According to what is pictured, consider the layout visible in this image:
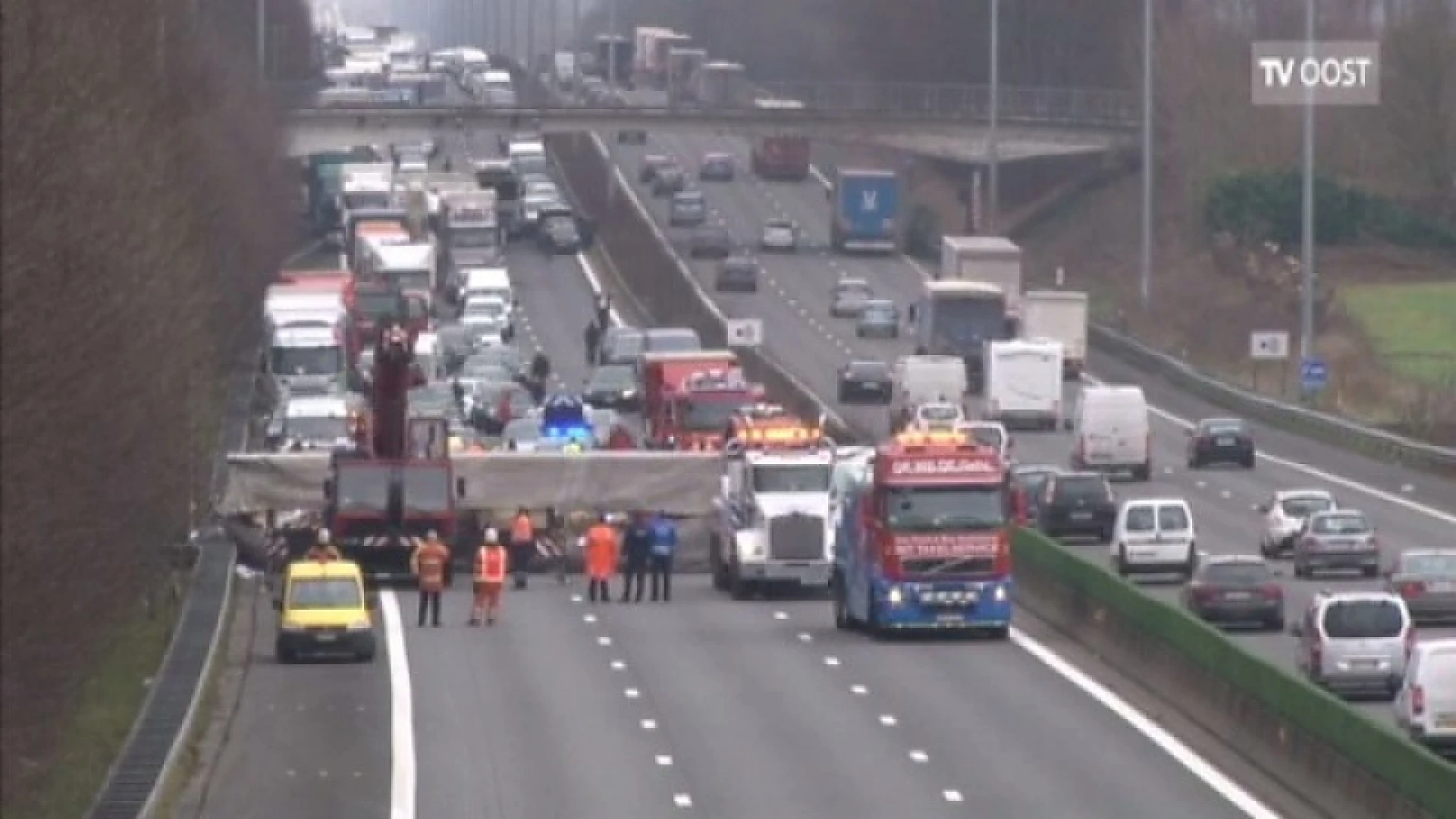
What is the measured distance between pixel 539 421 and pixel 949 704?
39.6 m

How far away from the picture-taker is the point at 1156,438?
102 metres

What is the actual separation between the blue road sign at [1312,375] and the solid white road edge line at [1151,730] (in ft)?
136

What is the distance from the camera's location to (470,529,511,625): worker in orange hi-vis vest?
61750mm

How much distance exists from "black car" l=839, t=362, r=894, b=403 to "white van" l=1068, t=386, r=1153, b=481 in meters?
18.1

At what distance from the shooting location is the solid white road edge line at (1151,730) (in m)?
45.1

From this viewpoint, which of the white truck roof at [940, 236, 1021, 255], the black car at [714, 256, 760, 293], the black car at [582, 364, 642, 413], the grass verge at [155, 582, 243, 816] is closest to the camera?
the grass verge at [155, 582, 243, 816]

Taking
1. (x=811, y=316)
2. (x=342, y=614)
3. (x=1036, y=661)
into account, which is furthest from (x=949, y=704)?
(x=811, y=316)

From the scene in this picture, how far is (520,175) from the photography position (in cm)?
17012

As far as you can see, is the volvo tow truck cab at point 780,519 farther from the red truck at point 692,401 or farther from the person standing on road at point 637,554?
the red truck at point 692,401

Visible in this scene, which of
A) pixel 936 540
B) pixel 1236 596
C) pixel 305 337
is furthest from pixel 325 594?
pixel 305 337

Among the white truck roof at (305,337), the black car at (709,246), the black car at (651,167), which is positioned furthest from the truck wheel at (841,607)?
the black car at (651,167)

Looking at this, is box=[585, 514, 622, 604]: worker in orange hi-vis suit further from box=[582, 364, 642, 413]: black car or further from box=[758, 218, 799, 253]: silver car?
box=[758, 218, 799, 253]: silver car

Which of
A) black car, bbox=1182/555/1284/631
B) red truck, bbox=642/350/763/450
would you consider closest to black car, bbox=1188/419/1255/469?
red truck, bbox=642/350/763/450

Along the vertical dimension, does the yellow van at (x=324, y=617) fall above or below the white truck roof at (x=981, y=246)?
below
